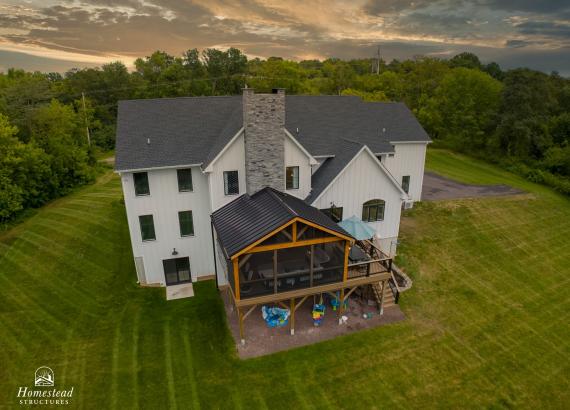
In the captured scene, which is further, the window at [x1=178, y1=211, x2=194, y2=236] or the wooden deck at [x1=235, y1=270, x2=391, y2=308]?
the window at [x1=178, y1=211, x2=194, y2=236]

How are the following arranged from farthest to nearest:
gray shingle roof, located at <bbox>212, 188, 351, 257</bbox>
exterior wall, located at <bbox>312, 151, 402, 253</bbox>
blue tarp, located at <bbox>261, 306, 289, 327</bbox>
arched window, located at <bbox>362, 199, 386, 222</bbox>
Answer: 1. arched window, located at <bbox>362, 199, 386, 222</bbox>
2. exterior wall, located at <bbox>312, 151, 402, 253</bbox>
3. blue tarp, located at <bbox>261, 306, 289, 327</bbox>
4. gray shingle roof, located at <bbox>212, 188, 351, 257</bbox>

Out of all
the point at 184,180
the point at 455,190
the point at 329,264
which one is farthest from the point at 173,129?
the point at 455,190

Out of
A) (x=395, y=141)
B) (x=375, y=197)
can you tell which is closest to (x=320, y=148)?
(x=375, y=197)

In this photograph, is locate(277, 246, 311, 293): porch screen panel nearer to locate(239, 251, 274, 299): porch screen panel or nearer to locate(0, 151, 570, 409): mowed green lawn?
locate(239, 251, 274, 299): porch screen panel

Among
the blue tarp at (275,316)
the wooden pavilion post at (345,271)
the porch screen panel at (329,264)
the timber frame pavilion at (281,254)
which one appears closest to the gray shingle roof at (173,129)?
the timber frame pavilion at (281,254)

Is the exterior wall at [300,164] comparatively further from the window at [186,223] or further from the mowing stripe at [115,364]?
the mowing stripe at [115,364]

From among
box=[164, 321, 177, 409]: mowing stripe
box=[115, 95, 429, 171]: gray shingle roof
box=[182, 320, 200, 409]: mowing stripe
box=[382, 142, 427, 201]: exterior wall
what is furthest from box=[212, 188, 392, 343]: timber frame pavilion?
box=[382, 142, 427, 201]: exterior wall
